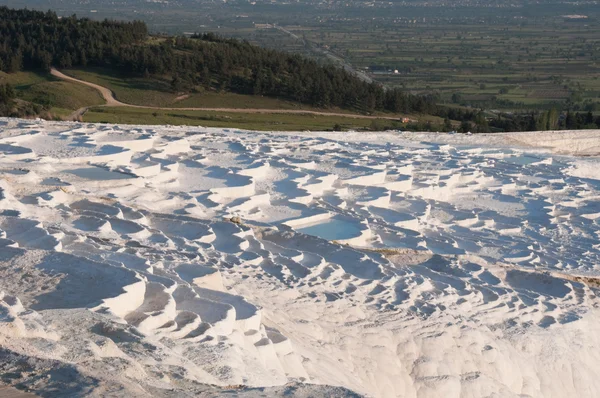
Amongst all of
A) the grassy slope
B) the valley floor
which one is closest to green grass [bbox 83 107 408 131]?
the grassy slope

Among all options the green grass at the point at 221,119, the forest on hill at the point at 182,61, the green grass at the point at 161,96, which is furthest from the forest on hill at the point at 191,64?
the green grass at the point at 221,119

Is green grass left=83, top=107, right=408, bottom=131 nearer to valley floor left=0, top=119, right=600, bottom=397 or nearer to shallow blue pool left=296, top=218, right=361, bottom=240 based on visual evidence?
valley floor left=0, top=119, right=600, bottom=397

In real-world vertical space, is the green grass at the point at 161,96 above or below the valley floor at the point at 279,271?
below

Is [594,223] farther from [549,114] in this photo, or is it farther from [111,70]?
[111,70]

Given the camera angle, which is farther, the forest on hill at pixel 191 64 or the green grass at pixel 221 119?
the forest on hill at pixel 191 64

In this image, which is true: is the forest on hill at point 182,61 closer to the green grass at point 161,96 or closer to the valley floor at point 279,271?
the green grass at point 161,96
